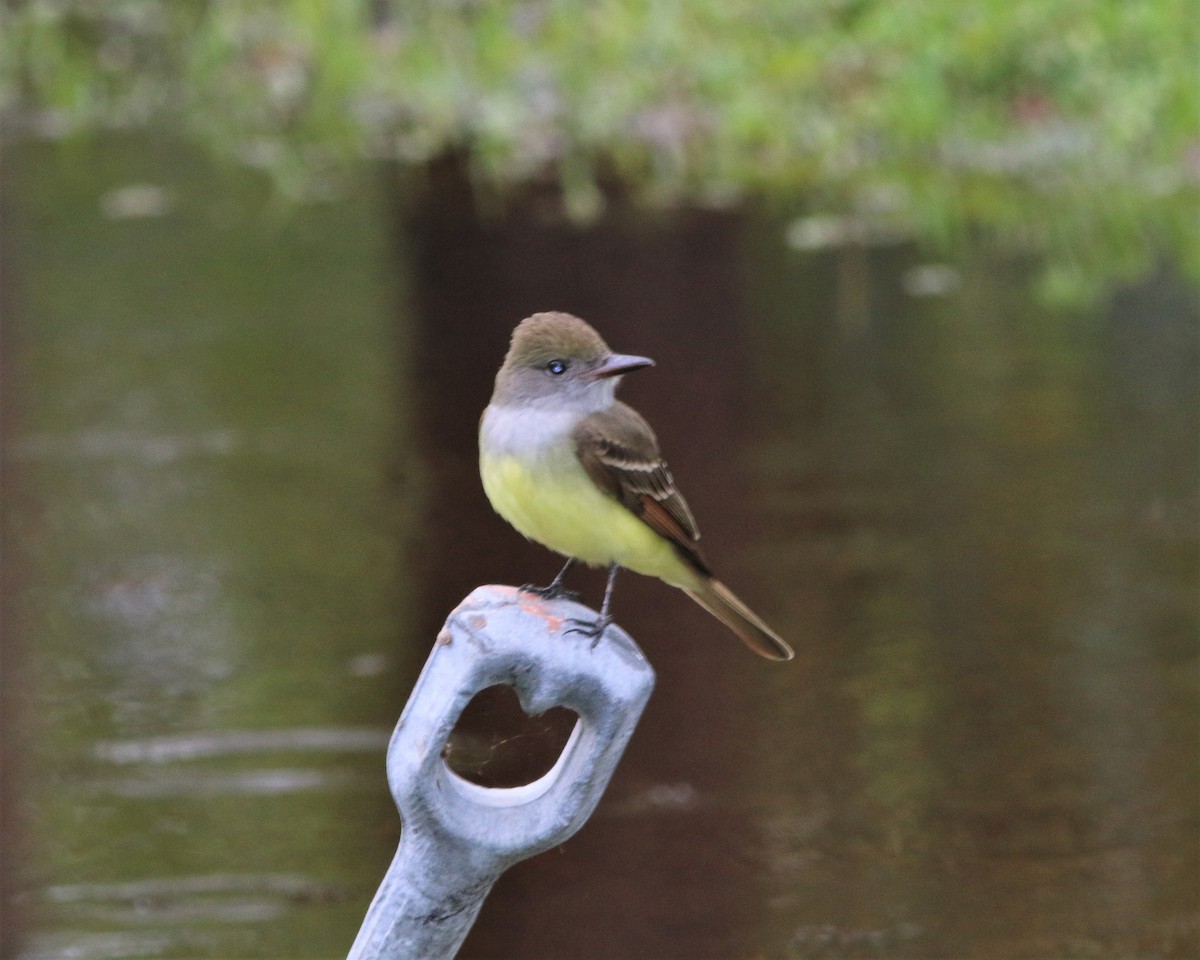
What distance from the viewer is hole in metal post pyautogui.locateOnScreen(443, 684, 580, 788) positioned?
262 cm

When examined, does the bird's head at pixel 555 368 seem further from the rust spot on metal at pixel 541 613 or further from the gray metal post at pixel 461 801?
the gray metal post at pixel 461 801

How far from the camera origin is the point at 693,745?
5.77 m

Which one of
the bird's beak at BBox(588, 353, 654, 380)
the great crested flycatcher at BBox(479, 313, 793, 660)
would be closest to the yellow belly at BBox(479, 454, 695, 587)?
the great crested flycatcher at BBox(479, 313, 793, 660)

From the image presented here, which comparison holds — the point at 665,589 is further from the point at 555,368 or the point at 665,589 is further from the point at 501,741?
the point at 501,741

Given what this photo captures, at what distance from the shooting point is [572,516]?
350 cm

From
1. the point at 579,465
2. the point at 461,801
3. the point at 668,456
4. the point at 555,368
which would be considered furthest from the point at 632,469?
the point at 668,456

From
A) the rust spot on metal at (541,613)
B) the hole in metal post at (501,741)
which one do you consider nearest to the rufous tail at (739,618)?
the hole in metal post at (501,741)

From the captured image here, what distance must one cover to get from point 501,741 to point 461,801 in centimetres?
46

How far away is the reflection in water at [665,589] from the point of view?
5066 mm

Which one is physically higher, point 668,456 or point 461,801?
point 461,801

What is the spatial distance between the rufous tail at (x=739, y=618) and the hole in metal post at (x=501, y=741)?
12.6 inches

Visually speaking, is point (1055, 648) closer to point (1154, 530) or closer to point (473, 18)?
point (1154, 530)

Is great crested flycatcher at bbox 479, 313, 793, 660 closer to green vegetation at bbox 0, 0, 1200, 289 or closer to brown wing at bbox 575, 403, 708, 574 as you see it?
brown wing at bbox 575, 403, 708, 574

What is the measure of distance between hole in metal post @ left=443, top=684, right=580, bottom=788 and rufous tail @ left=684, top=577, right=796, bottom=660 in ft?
1.05
